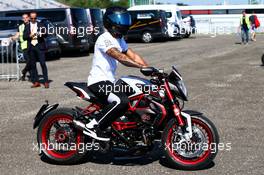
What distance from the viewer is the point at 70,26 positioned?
2231cm

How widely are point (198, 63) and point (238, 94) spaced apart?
704 centimetres

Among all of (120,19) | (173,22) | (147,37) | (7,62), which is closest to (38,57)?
(7,62)

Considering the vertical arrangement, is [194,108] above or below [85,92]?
below

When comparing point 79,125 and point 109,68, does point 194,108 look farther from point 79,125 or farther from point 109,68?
point 79,125

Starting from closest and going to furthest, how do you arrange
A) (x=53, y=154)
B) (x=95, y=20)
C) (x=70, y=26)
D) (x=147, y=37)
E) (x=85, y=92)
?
1. (x=85, y=92)
2. (x=53, y=154)
3. (x=70, y=26)
4. (x=95, y=20)
5. (x=147, y=37)

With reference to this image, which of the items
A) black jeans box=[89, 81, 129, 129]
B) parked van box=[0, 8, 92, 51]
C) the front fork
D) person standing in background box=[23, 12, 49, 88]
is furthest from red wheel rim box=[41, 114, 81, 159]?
parked van box=[0, 8, 92, 51]

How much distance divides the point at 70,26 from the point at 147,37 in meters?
11.1

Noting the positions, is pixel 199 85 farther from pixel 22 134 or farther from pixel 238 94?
pixel 22 134

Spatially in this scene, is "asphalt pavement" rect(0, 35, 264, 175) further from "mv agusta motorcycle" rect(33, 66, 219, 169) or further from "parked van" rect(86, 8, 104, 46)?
"parked van" rect(86, 8, 104, 46)

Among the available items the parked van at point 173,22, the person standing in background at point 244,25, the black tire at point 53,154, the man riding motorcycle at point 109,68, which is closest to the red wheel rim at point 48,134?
the black tire at point 53,154

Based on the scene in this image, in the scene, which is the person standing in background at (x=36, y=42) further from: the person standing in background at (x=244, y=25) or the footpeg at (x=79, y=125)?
the person standing in background at (x=244, y=25)

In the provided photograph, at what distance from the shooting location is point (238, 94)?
1170 centimetres

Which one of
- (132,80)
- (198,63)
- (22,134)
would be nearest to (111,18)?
(132,80)

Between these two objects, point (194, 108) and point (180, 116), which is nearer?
point (180, 116)
